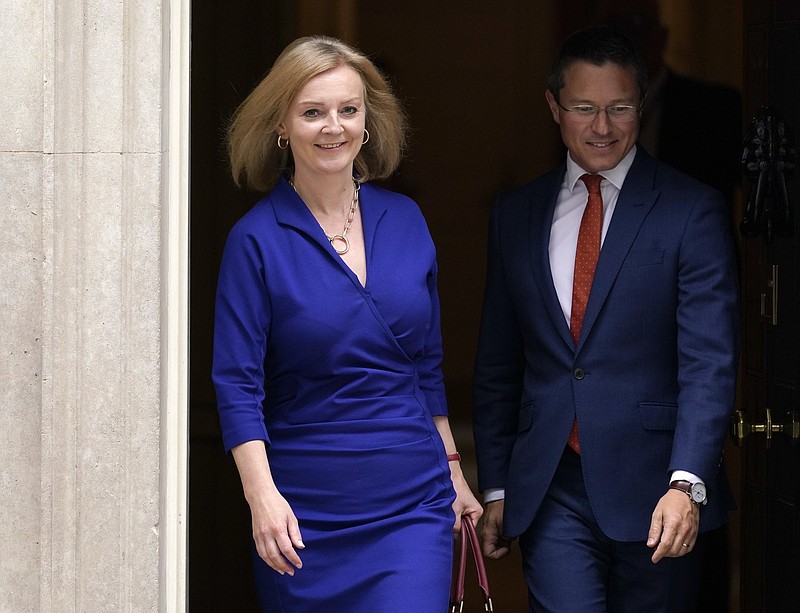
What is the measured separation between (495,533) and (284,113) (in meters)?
1.33

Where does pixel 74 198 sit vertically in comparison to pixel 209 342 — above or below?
above

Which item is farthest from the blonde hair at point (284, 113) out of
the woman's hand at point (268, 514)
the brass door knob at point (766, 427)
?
the brass door knob at point (766, 427)

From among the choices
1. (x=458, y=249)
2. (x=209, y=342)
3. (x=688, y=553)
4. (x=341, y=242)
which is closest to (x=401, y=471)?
(x=341, y=242)

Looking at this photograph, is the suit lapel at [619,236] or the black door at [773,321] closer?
the suit lapel at [619,236]

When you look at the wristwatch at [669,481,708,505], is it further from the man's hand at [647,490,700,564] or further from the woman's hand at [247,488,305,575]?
the woman's hand at [247,488,305,575]

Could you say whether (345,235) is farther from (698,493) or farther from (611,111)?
(698,493)

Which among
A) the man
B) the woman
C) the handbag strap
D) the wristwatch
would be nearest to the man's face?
the man

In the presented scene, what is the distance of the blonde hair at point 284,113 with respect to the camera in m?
3.46

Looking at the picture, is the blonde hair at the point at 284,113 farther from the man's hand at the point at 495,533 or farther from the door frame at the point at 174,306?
the man's hand at the point at 495,533

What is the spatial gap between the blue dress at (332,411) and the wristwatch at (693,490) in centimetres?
58

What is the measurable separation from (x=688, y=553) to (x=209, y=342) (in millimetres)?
2095

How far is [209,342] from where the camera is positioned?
5.12 meters

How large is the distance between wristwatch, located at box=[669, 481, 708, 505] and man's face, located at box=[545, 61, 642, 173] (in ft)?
2.95

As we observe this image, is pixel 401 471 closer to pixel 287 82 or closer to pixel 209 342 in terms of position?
pixel 287 82
